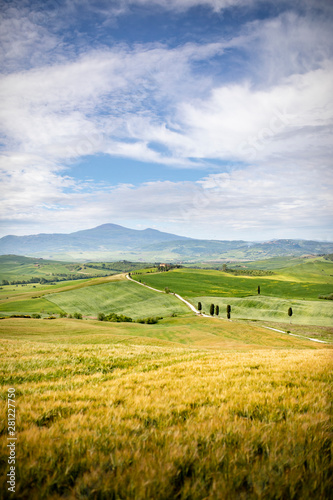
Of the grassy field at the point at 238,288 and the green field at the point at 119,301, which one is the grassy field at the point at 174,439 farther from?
the grassy field at the point at 238,288

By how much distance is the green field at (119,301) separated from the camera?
91550 mm

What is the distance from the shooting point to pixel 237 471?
2783mm

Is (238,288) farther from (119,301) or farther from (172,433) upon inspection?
(172,433)

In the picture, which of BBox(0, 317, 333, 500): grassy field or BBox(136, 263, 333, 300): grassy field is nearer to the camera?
BBox(0, 317, 333, 500): grassy field

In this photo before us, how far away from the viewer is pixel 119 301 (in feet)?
344

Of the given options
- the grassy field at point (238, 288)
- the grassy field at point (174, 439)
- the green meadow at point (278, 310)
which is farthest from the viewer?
the grassy field at point (238, 288)

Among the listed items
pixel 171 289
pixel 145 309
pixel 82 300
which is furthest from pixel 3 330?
pixel 171 289

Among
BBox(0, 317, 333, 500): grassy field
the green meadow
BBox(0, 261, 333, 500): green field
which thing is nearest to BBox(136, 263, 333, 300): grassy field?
the green meadow

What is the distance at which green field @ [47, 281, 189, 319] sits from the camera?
3604 inches

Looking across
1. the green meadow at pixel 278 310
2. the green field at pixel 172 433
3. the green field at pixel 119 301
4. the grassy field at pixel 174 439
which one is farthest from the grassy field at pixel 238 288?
the grassy field at pixel 174 439

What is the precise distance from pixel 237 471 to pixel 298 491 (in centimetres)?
64

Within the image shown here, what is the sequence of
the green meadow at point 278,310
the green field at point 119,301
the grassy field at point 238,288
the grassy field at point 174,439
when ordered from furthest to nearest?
1. the grassy field at point 238,288
2. the green field at point 119,301
3. the green meadow at point 278,310
4. the grassy field at point 174,439

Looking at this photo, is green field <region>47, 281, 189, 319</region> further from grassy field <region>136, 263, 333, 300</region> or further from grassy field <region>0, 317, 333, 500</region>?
grassy field <region>0, 317, 333, 500</region>

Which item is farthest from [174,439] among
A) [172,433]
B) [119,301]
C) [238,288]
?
[238,288]
